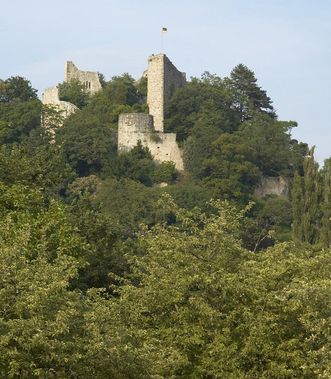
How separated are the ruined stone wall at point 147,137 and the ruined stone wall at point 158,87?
1.28 metres

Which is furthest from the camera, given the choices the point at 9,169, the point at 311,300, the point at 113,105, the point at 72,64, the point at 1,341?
the point at 72,64

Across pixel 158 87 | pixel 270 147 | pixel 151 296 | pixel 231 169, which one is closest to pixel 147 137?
pixel 158 87

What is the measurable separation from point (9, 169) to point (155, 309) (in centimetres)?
1366

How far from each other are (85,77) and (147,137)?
11.8m

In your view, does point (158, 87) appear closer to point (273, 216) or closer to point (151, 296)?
point (273, 216)

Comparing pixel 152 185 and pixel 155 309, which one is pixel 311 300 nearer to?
pixel 155 309

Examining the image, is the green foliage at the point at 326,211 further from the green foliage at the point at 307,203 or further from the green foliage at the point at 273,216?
the green foliage at the point at 273,216

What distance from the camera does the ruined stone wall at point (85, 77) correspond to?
85750mm

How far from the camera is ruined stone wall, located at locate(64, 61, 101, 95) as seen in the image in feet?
281

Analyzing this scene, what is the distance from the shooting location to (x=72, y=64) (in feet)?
288

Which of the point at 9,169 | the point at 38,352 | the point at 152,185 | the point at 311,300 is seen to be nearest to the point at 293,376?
the point at 311,300

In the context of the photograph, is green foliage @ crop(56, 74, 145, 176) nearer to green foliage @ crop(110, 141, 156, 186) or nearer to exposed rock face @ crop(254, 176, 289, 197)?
green foliage @ crop(110, 141, 156, 186)

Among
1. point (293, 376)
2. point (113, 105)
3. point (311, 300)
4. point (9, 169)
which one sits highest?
point (113, 105)

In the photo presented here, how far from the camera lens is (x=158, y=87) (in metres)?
78.3
